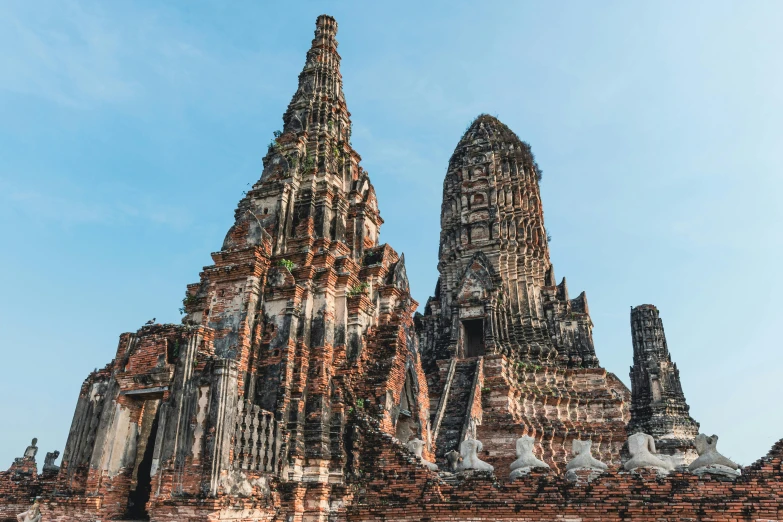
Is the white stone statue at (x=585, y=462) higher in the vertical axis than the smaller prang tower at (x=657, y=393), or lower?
lower

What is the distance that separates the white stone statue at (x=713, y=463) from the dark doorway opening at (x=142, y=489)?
9.72 meters

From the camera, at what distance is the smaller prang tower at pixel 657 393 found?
38.9 metres

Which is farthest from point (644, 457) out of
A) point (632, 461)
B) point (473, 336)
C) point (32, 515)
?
point (473, 336)

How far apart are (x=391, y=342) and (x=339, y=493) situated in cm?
367

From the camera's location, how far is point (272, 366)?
12836mm

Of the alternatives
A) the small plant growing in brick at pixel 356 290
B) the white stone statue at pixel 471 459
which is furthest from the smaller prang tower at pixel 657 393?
the white stone statue at pixel 471 459

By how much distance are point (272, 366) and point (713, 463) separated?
27.4 ft

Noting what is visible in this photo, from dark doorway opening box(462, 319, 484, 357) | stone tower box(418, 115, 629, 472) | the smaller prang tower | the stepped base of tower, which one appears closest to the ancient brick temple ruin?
the stepped base of tower

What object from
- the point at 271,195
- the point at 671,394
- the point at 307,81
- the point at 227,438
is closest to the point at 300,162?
the point at 271,195

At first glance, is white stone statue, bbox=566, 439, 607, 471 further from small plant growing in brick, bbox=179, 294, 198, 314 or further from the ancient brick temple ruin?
small plant growing in brick, bbox=179, 294, 198, 314

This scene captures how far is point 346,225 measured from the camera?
16.2 meters

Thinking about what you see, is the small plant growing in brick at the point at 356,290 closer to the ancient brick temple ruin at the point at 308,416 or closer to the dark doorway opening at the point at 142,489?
the ancient brick temple ruin at the point at 308,416

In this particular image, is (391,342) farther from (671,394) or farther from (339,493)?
(671,394)

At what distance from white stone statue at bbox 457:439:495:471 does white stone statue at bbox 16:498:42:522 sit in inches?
313
